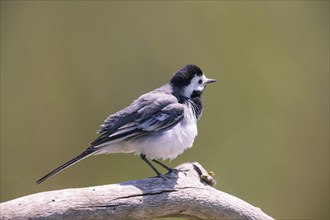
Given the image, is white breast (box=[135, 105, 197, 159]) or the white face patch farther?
the white face patch

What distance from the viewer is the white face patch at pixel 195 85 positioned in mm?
4492

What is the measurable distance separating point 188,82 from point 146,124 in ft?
1.97

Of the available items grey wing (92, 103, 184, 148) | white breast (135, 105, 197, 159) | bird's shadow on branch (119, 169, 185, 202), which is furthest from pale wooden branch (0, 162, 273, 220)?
grey wing (92, 103, 184, 148)

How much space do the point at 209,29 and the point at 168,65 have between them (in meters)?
0.61

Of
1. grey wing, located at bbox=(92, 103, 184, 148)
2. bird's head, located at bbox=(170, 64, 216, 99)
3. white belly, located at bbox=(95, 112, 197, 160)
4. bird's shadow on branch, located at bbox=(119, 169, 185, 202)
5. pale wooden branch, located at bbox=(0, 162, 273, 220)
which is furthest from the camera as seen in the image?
bird's head, located at bbox=(170, 64, 216, 99)

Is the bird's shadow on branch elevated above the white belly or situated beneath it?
situated beneath

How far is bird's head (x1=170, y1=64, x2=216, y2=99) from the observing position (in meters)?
4.47

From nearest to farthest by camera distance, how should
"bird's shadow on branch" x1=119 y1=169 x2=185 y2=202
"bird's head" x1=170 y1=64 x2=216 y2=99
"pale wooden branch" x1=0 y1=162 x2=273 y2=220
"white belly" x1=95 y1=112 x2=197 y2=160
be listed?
"pale wooden branch" x1=0 y1=162 x2=273 y2=220 → "bird's shadow on branch" x1=119 y1=169 x2=185 y2=202 → "white belly" x1=95 y1=112 x2=197 y2=160 → "bird's head" x1=170 y1=64 x2=216 y2=99

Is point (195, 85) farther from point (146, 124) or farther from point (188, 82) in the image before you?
point (146, 124)

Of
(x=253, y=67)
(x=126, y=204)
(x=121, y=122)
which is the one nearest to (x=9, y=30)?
(x=253, y=67)

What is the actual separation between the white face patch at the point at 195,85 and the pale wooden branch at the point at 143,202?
0.56 meters

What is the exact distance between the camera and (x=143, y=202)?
371 cm

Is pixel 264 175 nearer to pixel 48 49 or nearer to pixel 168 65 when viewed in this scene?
pixel 168 65

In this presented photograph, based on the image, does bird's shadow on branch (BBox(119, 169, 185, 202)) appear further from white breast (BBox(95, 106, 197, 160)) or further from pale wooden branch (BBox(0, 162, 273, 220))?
white breast (BBox(95, 106, 197, 160))
